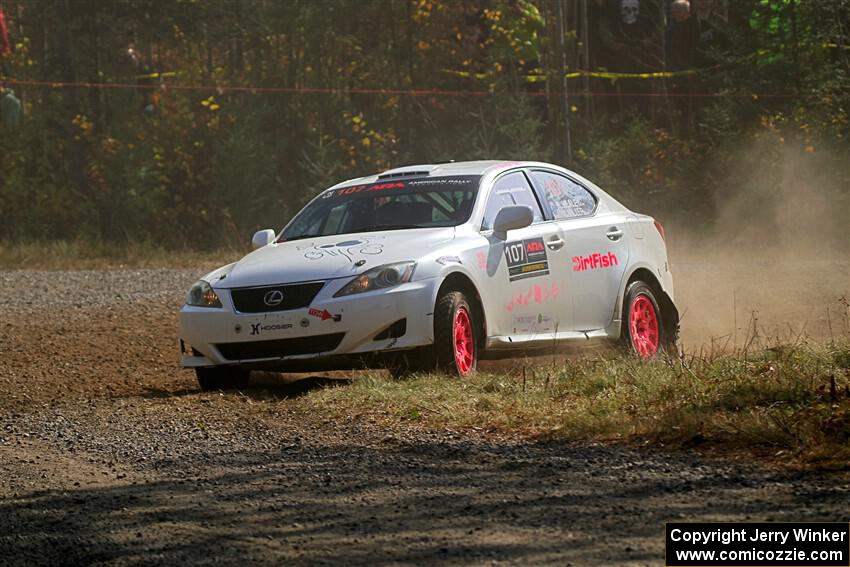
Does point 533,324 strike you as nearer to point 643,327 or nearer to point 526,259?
point 526,259

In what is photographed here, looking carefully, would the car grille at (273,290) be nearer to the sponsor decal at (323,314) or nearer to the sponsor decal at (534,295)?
the sponsor decal at (323,314)

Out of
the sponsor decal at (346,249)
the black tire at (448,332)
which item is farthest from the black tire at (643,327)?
the sponsor decal at (346,249)

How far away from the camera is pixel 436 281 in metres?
9.76

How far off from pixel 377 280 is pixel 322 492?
11.2ft

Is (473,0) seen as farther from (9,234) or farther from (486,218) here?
(486,218)

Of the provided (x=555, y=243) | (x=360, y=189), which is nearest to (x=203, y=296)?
(x=360, y=189)

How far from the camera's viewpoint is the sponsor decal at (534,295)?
34.6ft

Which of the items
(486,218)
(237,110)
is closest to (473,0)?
(237,110)

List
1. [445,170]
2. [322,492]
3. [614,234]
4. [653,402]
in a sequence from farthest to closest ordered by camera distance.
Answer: [614,234]
[445,170]
[653,402]
[322,492]

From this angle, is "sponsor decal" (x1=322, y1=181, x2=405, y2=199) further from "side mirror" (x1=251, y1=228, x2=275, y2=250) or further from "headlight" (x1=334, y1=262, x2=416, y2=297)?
"headlight" (x1=334, y1=262, x2=416, y2=297)

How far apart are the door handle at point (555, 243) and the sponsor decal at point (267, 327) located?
224cm

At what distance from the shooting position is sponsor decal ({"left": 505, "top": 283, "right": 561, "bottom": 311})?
1055cm

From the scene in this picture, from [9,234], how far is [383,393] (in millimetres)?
23825

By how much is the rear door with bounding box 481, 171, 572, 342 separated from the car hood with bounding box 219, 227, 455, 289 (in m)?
0.47
